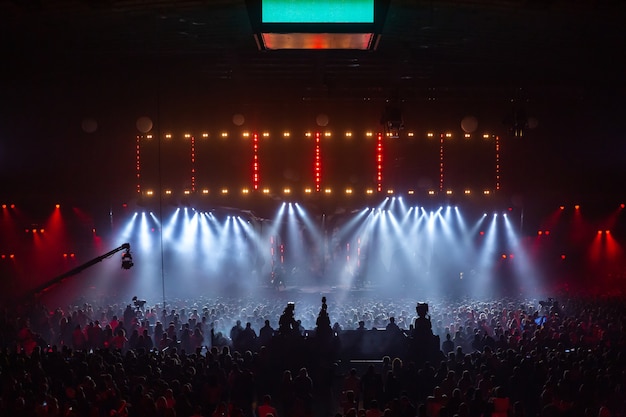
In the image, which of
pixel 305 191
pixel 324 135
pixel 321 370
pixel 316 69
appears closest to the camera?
pixel 321 370

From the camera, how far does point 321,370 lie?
405 inches

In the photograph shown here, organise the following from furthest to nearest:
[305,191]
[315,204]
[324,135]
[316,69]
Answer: [315,204] < [305,191] < [324,135] < [316,69]

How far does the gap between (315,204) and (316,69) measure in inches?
317

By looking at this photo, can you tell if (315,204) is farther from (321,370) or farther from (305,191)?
(321,370)

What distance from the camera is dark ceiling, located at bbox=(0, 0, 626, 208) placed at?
1010 cm

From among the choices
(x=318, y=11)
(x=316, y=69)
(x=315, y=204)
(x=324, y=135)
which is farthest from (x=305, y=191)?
(x=318, y=11)

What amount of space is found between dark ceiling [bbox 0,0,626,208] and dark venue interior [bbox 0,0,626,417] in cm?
8

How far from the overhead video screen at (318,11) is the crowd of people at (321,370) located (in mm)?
4705

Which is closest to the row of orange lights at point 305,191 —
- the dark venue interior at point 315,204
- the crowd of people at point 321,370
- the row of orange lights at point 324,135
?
the dark venue interior at point 315,204

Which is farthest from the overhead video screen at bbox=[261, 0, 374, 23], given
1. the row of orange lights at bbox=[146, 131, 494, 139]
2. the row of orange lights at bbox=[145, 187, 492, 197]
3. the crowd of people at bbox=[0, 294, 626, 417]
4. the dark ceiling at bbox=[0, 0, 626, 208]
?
the row of orange lights at bbox=[145, 187, 492, 197]

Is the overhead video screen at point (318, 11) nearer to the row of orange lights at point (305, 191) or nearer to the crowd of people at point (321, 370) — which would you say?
the crowd of people at point (321, 370)

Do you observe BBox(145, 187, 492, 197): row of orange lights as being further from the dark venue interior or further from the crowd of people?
the crowd of people

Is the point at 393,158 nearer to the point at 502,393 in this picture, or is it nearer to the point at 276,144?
the point at 276,144

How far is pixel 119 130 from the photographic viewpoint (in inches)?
760
